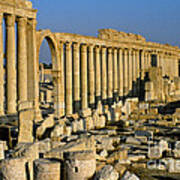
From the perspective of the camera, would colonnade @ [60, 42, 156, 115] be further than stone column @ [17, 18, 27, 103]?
Yes

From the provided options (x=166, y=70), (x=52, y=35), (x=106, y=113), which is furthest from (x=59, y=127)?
(x=166, y=70)

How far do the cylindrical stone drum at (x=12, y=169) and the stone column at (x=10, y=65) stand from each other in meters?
13.3

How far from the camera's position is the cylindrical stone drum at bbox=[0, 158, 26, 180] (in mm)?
7414

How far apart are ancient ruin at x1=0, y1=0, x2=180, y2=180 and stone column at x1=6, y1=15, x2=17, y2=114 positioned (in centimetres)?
5

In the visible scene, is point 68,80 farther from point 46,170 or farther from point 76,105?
point 46,170

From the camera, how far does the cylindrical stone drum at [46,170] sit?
732cm

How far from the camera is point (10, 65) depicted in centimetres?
2066

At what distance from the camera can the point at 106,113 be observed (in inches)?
788

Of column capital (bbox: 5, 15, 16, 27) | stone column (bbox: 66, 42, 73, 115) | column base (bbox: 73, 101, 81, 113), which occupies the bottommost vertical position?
column base (bbox: 73, 101, 81, 113)

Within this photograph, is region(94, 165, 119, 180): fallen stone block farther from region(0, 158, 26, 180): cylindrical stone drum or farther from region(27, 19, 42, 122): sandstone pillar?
region(27, 19, 42, 122): sandstone pillar

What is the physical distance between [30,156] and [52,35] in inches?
716

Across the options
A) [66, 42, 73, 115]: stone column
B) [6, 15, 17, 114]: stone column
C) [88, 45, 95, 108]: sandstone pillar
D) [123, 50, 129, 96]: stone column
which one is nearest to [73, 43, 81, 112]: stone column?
[66, 42, 73, 115]: stone column

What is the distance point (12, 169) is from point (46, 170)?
2.24 ft

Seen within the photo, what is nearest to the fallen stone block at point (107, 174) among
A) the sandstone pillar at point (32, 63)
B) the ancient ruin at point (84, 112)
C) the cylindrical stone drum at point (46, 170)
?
the ancient ruin at point (84, 112)
